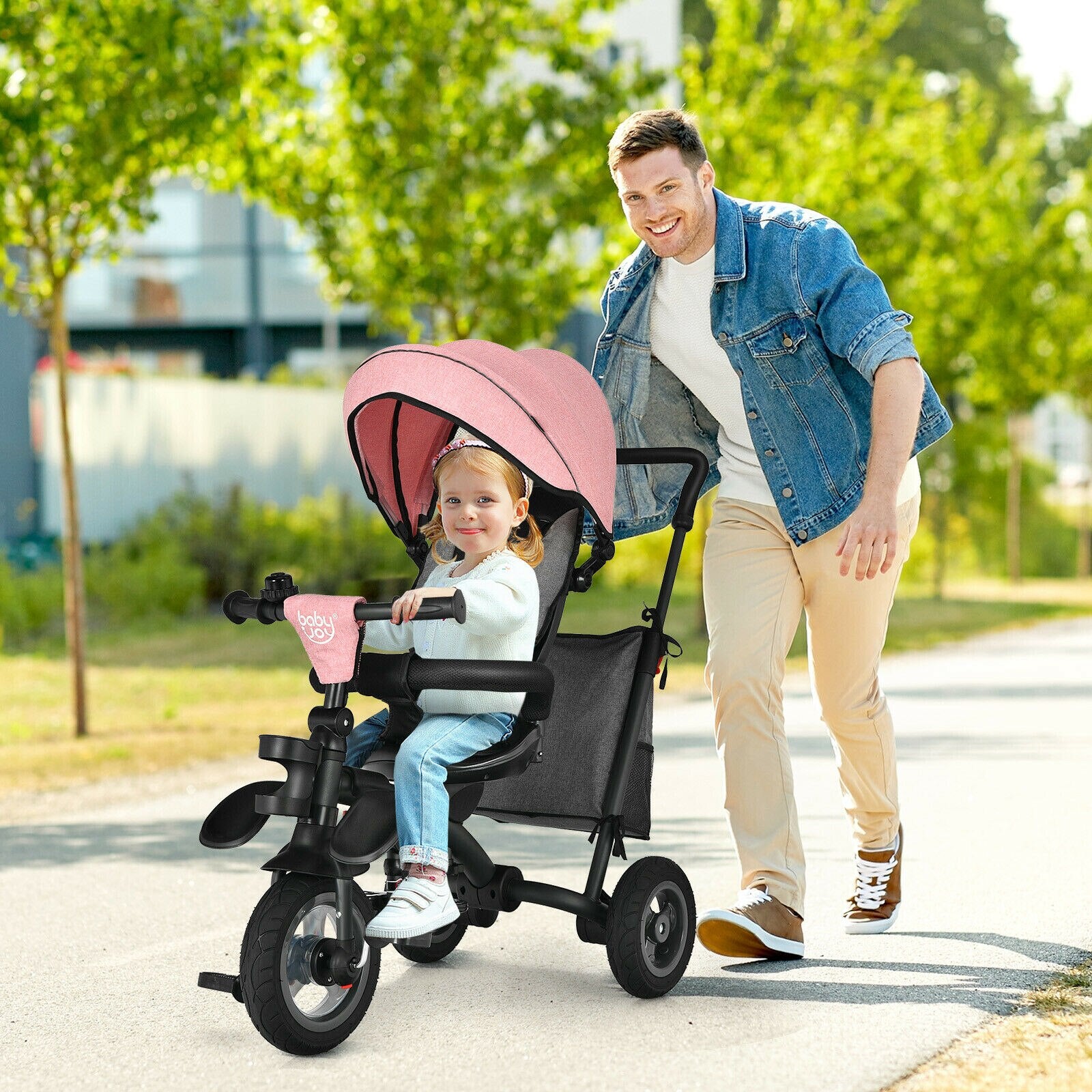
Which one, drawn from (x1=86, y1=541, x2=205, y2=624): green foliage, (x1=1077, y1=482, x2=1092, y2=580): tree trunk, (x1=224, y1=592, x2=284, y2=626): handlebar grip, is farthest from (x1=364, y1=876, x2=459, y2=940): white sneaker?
(x1=1077, y1=482, x2=1092, y2=580): tree trunk

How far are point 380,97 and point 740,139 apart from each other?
13.2 ft

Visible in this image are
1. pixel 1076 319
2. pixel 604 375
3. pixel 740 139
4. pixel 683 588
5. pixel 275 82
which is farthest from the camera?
pixel 1076 319

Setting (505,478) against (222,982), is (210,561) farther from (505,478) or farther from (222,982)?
(222,982)

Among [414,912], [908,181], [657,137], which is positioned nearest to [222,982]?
[414,912]

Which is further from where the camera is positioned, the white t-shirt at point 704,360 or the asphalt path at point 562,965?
the white t-shirt at point 704,360

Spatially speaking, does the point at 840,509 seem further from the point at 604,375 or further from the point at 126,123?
the point at 126,123

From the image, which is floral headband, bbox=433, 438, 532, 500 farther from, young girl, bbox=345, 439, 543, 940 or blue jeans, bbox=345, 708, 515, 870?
blue jeans, bbox=345, 708, 515, 870

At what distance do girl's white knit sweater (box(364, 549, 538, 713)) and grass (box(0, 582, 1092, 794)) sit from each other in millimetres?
4853

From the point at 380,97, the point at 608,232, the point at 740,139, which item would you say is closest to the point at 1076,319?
the point at 740,139

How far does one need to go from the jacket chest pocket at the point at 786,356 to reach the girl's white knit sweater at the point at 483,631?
0.93 meters

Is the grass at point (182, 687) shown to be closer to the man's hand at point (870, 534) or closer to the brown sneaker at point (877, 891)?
the brown sneaker at point (877, 891)

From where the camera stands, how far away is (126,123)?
398 inches

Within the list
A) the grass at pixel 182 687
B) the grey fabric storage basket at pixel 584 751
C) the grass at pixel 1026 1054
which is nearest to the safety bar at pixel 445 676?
the grey fabric storage basket at pixel 584 751

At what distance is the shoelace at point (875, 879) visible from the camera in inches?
215
